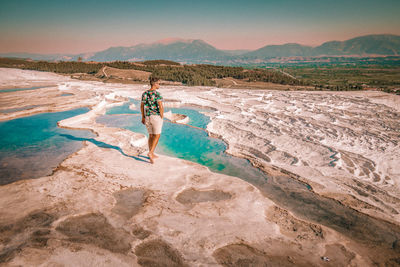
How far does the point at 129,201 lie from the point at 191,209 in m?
1.24

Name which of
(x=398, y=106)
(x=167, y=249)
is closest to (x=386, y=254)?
(x=167, y=249)

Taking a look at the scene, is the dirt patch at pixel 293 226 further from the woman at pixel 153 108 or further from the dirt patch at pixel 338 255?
the woman at pixel 153 108

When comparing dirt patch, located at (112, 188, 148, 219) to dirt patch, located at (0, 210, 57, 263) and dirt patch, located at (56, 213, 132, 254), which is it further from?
dirt patch, located at (0, 210, 57, 263)

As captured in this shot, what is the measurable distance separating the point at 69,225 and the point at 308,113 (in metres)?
12.5

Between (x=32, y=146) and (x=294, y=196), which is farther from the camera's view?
(x=32, y=146)

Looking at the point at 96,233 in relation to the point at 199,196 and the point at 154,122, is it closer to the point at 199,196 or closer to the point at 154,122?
the point at 199,196

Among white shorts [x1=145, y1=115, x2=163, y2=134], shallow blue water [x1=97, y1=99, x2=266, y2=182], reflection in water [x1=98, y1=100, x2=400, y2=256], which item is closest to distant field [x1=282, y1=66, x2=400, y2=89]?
shallow blue water [x1=97, y1=99, x2=266, y2=182]

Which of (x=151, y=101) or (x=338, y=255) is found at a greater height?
(x=151, y=101)

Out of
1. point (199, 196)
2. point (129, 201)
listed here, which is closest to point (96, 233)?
point (129, 201)

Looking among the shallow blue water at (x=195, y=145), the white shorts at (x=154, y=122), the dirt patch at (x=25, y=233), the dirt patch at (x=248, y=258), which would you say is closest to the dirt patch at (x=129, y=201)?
the dirt patch at (x=25, y=233)

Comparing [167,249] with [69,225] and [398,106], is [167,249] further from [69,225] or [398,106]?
[398,106]

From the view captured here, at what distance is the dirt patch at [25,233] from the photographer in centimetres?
278

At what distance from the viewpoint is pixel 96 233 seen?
10.6ft

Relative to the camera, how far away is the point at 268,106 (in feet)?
46.5
